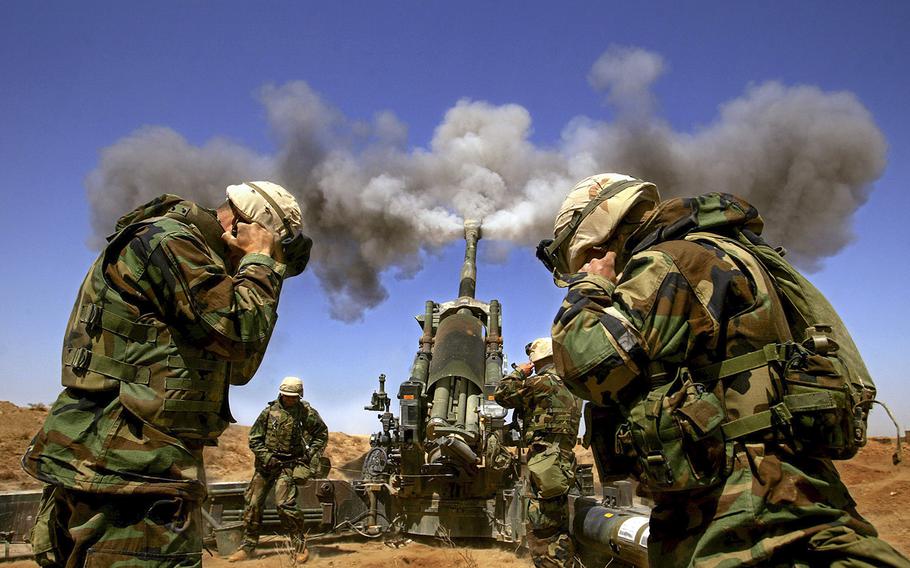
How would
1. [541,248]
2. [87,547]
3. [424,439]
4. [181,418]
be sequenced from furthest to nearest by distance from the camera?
[424,439]
[541,248]
[181,418]
[87,547]

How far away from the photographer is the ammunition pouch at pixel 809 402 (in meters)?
1.81

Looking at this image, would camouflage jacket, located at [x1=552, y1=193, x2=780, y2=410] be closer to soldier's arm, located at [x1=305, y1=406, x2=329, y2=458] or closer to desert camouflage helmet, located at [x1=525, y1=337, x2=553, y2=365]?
desert camouflage helmet, located at [x1=525, y1=337, x2=553, y2=365]

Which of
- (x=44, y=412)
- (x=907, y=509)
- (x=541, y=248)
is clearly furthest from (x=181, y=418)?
(x=44, y=412)

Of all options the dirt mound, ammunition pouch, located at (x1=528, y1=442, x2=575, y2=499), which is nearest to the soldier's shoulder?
ammunition pouch, located at (x1=528, y1=442, x2=575, y2=499)

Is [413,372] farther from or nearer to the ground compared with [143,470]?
farther from the ground

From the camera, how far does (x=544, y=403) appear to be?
23.8 ft

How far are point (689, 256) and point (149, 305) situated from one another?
2.02 m

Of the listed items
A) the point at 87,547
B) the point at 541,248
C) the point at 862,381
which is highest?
the point at 541,248

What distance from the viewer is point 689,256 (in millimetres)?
2049

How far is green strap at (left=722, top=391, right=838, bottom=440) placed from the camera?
5.91ft

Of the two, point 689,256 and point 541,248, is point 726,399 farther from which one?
point 541,248

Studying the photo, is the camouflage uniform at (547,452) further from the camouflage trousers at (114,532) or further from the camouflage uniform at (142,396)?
the camouflage trousers at (114,532)

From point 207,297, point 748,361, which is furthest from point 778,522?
point 207,297

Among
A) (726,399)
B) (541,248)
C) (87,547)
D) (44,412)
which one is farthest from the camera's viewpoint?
(44,412)
